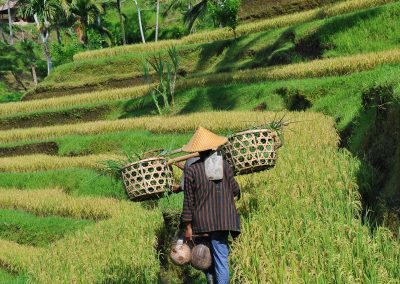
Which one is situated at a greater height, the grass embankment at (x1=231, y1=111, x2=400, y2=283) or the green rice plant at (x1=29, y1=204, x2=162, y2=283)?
the grass embankment at (x1=231, y1=111, x2=400, y2=283)

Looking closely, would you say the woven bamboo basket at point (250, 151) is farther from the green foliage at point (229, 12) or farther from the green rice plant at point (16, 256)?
the green foliage at point (229, 12)

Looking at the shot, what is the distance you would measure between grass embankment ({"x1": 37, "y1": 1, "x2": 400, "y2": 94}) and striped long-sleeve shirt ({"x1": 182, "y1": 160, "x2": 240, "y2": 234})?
41.8 feet

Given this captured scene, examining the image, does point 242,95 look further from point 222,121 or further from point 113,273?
point 113,273

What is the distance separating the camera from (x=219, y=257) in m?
4.77

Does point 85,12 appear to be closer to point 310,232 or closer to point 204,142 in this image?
point 204,142

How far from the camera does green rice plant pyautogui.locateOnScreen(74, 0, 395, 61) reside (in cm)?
1898

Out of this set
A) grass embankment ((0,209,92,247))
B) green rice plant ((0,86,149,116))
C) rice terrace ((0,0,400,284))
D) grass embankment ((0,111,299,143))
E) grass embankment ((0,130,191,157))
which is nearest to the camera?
rice terrace ((0,0,400,284))

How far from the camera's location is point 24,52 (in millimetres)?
45125

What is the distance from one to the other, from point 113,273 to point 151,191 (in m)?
1.73

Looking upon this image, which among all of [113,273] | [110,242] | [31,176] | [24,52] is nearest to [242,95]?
[31,176]

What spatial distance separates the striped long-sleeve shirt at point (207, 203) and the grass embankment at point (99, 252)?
155 cm

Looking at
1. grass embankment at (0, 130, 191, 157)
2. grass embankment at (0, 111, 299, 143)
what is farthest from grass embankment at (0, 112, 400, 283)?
grass embankment at (0, 130, 191, 157)

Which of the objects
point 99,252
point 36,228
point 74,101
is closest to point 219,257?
point 99,252

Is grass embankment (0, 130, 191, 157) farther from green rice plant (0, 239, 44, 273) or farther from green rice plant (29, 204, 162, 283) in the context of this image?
green rice plant (29, 204, 162, 283)
